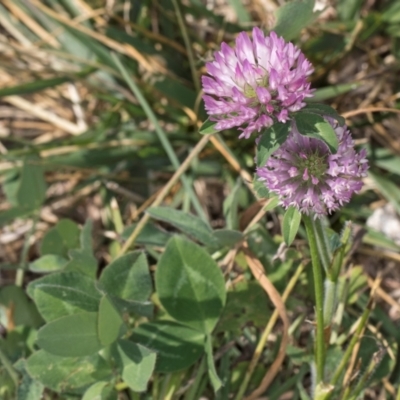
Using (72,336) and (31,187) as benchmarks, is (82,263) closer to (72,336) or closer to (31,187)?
(72,336)

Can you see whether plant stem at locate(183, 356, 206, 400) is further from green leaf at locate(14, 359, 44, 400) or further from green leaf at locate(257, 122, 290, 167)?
green leaf at locate(257, 122, 290, 167)

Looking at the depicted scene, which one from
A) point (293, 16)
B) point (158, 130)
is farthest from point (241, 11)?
point (293, 16)

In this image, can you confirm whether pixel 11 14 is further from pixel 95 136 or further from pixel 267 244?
pixel 267 244

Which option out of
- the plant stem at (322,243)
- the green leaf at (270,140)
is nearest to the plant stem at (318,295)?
the plant stem at (322,243)

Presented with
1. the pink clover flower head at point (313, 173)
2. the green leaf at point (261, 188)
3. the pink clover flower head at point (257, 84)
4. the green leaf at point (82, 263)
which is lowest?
the green leaf at point (82, 263)

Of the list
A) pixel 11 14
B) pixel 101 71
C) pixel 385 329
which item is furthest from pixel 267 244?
pixel 11 14

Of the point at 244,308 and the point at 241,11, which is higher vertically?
the point at 241,11

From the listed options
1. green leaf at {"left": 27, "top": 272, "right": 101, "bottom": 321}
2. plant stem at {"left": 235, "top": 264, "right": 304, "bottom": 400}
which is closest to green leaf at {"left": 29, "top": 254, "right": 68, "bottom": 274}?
green leaf at {"left": 27, "top": 272, "right": 101, "bottom": 321}

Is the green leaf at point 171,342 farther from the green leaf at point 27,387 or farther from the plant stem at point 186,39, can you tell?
the plant stem at point 186,39
